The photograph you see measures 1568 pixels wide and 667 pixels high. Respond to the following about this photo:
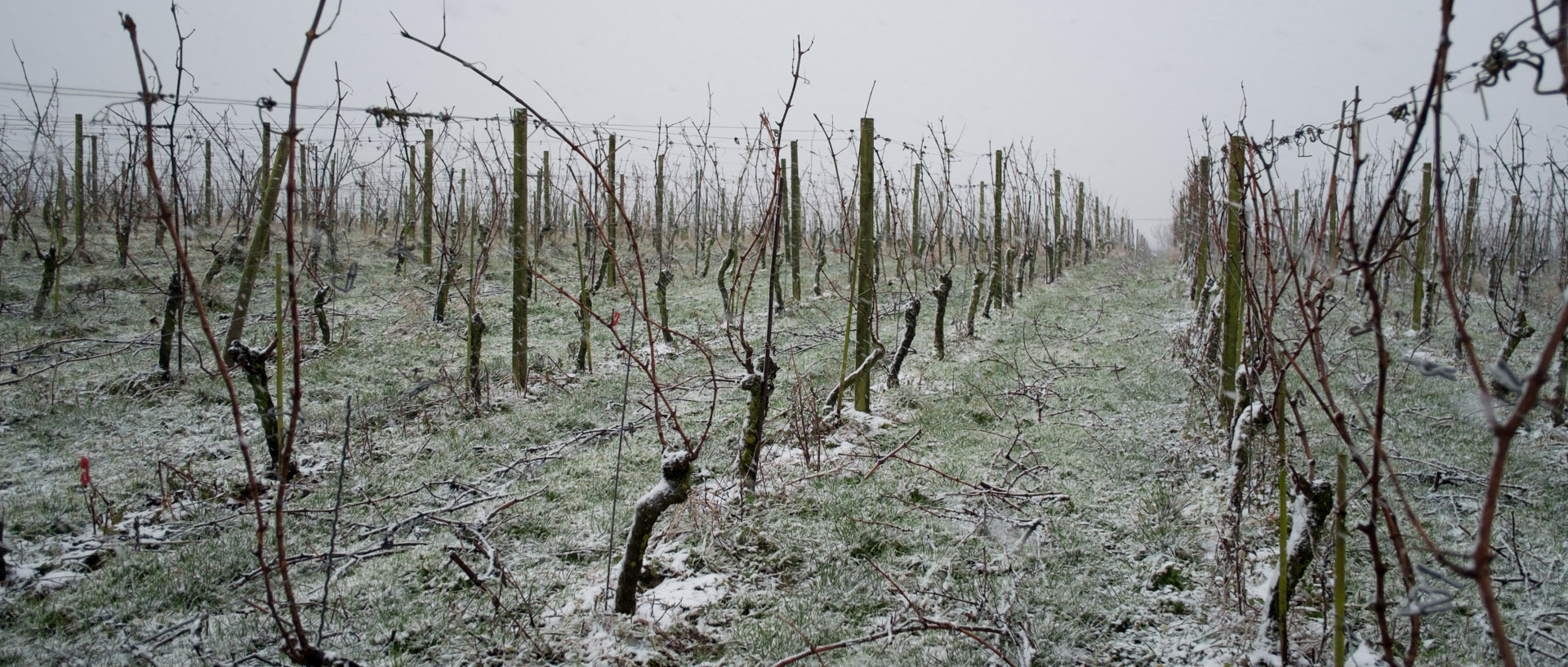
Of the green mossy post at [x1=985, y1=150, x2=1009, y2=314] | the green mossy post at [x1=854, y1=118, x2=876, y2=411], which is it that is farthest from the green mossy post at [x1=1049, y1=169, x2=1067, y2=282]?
the green mossy post at [x1=854, y1=118, x2=876, y2=411]

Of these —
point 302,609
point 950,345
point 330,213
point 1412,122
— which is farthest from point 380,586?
point 330,213

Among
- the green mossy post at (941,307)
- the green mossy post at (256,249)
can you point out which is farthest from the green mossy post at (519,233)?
the green mossy post at (941,307)

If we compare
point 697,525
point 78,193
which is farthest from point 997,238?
point 78,193

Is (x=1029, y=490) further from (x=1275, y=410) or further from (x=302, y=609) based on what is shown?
(x=302, y=609)

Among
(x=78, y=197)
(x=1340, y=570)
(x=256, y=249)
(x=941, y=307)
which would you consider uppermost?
(x=78, y=197)

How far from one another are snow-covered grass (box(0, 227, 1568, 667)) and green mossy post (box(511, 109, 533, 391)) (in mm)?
337

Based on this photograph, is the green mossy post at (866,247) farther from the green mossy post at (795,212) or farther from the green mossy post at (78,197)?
the green mossy post at (78,197)

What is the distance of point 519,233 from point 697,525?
316 centimetres

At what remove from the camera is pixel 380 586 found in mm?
2879

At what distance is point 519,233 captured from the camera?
18.0ft

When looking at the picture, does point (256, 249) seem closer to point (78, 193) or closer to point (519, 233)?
point (519, 233)

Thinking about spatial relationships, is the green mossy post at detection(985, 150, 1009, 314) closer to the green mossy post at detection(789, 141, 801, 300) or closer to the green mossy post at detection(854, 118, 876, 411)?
the green mossy post at detection(789, 141, 801, 300)

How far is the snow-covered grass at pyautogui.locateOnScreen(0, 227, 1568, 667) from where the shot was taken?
251 cm

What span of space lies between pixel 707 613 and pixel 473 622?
0.82m
